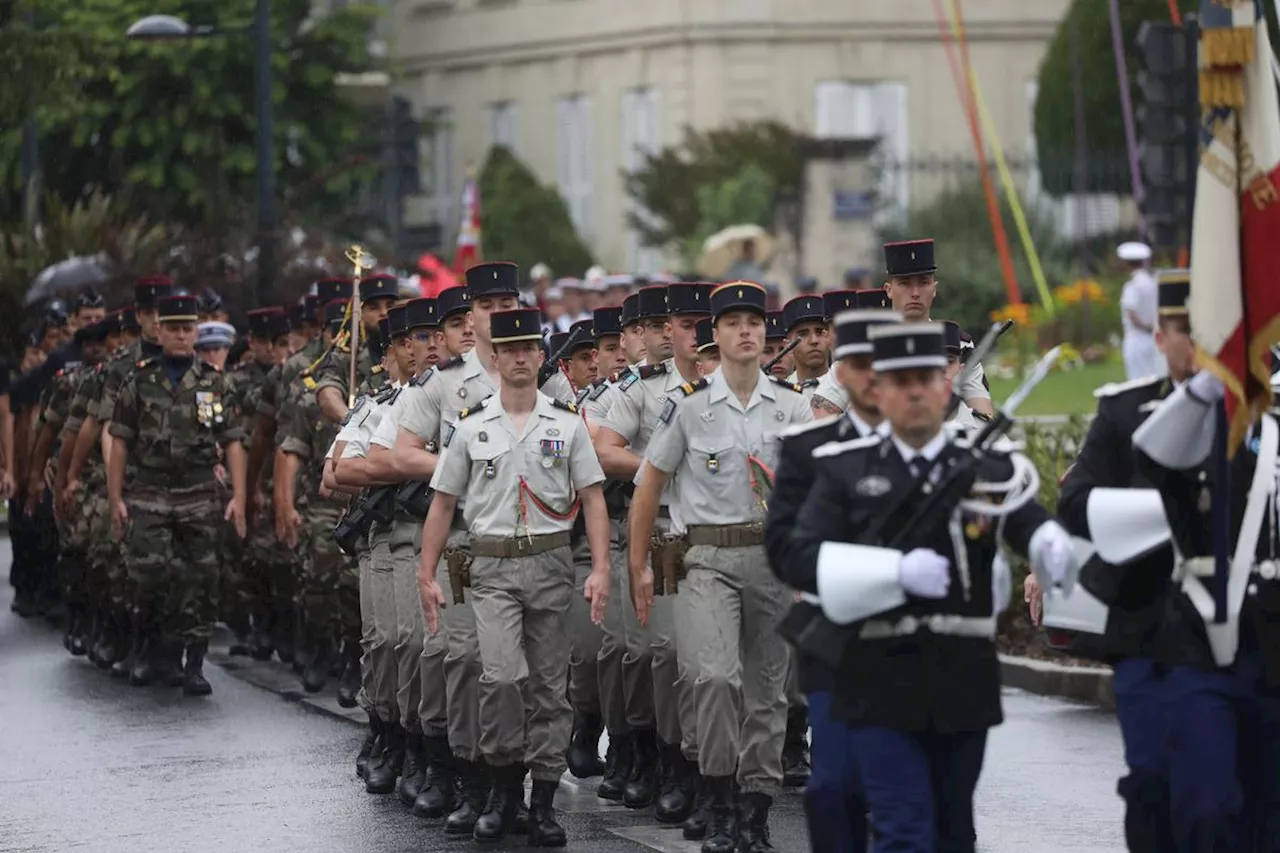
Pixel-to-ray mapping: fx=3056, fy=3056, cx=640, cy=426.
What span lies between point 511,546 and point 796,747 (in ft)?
7.37

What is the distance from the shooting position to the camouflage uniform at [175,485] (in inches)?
673

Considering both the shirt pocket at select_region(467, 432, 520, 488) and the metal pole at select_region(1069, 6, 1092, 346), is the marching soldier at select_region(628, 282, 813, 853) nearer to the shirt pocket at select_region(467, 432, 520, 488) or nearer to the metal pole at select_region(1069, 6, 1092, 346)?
the shirt pocket at select_region(467, 432, 520, 488)

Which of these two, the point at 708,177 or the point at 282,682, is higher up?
the point at 708,177

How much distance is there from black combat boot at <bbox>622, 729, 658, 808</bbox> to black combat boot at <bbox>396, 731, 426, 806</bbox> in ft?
2.88

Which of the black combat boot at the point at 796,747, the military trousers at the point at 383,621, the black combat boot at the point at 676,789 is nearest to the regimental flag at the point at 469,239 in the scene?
the military trousers at the point at 383,621

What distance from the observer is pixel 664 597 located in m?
12.6

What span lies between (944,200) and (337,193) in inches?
348

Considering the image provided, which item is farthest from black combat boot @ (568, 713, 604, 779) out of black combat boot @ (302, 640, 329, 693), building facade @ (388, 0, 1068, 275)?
building facade @ (388, 0, 1068, 275)

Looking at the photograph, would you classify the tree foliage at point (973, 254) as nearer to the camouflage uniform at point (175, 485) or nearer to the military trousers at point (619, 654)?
the camouflage uniform at point (175, 485)

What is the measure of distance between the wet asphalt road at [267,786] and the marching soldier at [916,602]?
2932 mm

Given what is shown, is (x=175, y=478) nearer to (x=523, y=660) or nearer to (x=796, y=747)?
(x=796, y=747)

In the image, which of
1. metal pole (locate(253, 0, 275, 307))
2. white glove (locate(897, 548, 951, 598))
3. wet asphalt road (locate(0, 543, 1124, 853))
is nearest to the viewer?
white glove (locate(897, 548, 951, 598))

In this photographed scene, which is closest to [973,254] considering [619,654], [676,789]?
[619,654]

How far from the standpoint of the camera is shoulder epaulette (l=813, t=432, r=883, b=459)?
8664 mm
